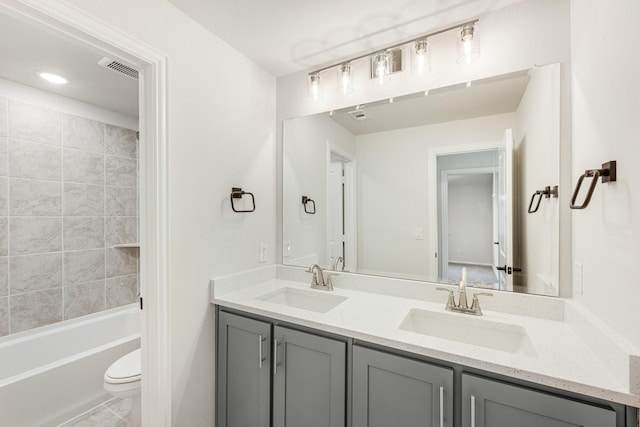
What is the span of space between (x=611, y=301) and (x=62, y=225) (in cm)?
351

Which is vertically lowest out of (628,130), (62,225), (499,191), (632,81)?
(62,225)

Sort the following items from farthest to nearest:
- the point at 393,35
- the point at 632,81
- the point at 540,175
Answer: the point at 393,35
the point at 540,175
the point at 632,81

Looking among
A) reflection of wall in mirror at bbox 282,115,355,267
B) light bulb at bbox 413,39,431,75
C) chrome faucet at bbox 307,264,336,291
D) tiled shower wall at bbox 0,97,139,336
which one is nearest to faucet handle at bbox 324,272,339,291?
chrome faucet at bbox 307,264,336,291

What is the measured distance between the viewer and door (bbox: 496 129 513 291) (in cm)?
143

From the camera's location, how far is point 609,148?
0.91m

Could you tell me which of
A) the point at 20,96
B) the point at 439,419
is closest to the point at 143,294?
the point at 439,419

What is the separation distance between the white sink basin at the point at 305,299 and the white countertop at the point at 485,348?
3 cm

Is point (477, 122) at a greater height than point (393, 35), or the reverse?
point (393, 35)

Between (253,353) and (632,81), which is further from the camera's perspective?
(253,353)

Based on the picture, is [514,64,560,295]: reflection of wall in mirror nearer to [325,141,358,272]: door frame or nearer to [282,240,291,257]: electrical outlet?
[325,141,358,272]: door frame

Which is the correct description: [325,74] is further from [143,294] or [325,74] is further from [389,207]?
[143,294]

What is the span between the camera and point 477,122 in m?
1.51

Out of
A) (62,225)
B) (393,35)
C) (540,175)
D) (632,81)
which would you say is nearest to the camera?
(632,81)

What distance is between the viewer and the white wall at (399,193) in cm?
163
